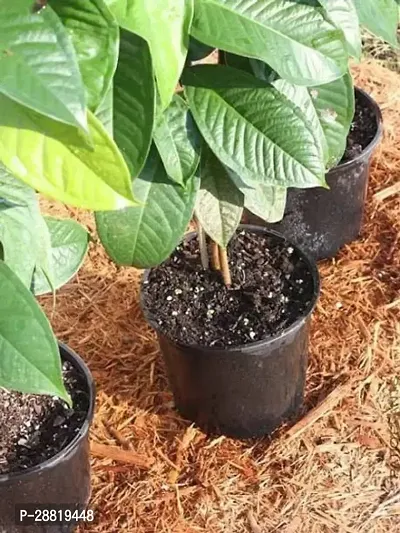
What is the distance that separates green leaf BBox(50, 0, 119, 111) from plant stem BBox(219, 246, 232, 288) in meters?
0.78

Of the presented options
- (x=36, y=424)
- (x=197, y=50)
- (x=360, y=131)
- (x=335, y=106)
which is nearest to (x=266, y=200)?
(x=335, y=106)

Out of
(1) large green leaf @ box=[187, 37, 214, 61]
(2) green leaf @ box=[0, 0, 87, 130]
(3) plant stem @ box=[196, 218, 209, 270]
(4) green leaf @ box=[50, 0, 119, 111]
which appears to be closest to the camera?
(2) green leaf @ box=[0, 0, 87, 130]

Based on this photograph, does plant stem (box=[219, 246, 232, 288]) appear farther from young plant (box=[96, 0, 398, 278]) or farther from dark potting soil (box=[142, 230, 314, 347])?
young plant (box=[96, 0, 398, 278])

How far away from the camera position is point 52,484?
1.36 meters

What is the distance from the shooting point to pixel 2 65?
2.06 ft

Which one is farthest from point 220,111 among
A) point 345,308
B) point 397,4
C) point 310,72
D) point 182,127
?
point 345,308

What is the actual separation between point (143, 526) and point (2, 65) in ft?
3.67

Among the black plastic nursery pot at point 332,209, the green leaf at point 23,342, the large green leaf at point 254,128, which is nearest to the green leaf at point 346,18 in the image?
the large green leaf at point 254,128

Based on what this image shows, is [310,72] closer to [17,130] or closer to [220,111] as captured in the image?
[220,111]

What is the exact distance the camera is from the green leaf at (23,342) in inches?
34.6

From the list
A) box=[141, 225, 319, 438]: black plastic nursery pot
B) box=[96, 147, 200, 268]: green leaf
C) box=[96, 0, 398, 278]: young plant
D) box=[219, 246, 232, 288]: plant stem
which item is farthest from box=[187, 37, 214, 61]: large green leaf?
box=[141, 225, 319, 438]: black plastic nursery pot

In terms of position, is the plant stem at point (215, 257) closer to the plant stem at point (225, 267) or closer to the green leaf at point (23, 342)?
the plant stem at point (225, 267)

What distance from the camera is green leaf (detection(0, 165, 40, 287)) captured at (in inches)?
35.3

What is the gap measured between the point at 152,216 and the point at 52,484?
51 cm
